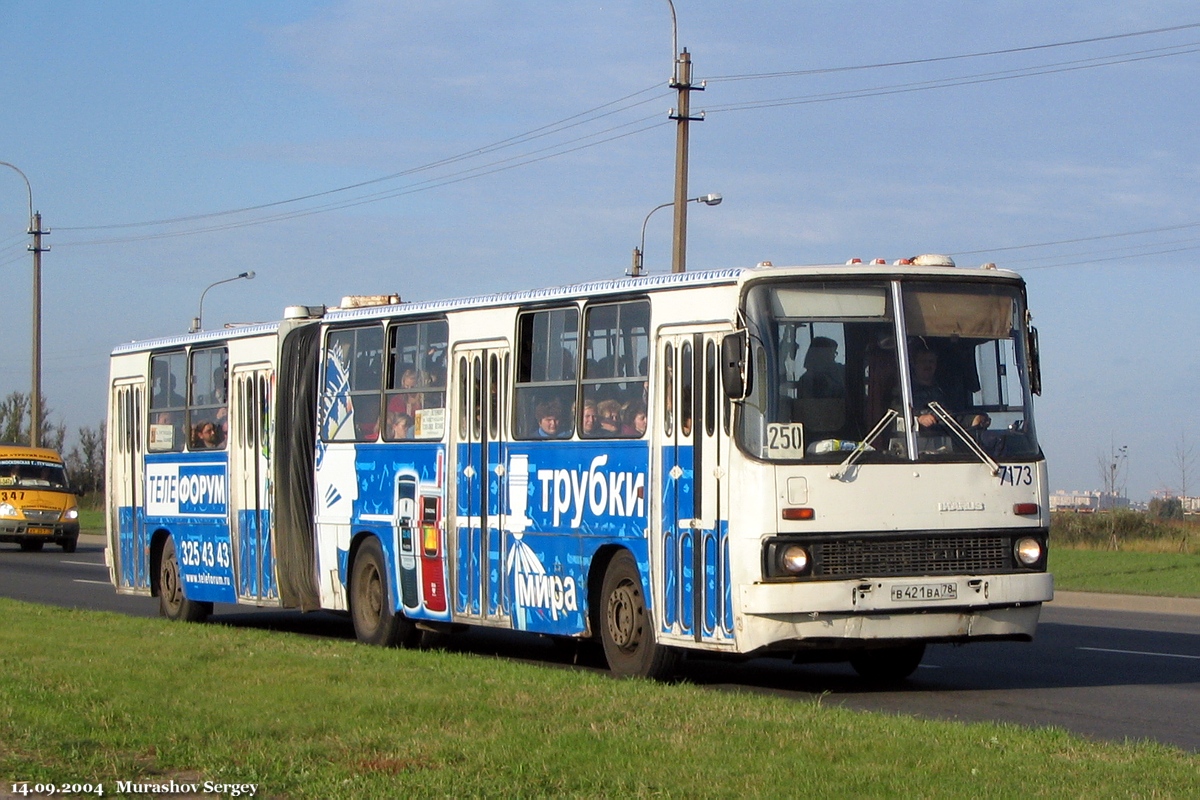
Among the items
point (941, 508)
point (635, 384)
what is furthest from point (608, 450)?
point (941, 508)

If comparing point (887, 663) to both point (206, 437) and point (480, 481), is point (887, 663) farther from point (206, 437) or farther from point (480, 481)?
point (206, 437)

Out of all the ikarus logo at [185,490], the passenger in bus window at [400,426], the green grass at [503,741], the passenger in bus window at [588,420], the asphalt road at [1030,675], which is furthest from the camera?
the ikarus logo at [185,490]

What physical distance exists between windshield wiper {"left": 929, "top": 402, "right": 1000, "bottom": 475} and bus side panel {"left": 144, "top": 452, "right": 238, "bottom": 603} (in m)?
9.18

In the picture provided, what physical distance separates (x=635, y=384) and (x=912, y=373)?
2.21 meters

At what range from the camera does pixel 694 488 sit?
1265cm

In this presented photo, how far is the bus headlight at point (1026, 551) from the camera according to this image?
1256cm

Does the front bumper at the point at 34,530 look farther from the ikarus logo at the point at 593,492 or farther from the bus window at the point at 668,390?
the bus window at the point at 668,390

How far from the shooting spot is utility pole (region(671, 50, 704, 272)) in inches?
1045

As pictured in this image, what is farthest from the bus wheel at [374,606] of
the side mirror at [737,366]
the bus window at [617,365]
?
the side mirror at [737,366]

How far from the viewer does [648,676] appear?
13.1 metres

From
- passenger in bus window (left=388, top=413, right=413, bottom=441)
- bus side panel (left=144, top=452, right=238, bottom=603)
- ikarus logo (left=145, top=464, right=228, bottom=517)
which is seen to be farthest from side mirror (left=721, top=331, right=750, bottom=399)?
ikarus logo (left=145, top=464, right=228, bottom=517)

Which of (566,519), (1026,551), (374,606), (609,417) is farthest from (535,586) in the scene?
(1026,551)

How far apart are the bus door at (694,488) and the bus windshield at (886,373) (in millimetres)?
414

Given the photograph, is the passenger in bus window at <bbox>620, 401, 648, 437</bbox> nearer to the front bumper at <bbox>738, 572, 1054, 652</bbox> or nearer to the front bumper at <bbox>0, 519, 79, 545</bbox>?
the front bumper at <bbox>738, 572, 1054, 652</bbox>
